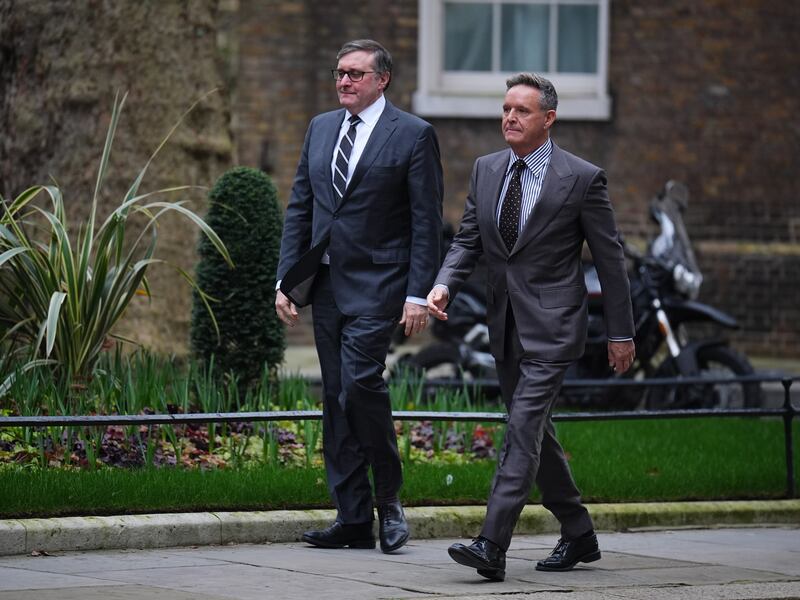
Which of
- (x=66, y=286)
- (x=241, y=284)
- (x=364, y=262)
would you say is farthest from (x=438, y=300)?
(x=241, y=284)

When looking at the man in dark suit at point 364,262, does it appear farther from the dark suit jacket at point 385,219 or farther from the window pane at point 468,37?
the window pane at point 468,37

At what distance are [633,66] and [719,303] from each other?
246 centimetres

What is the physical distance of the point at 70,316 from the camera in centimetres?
802

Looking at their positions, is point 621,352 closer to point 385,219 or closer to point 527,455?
point 527,455

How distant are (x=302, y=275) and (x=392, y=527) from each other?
1.07 meters

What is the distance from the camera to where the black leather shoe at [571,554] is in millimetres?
6332

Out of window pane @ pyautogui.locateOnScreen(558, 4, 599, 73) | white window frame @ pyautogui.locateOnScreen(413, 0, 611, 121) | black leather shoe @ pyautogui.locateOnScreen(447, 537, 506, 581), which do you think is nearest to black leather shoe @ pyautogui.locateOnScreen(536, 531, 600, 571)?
black leather shoe @ pyautogui.locateOnScreen(447, 537, 506, 581)

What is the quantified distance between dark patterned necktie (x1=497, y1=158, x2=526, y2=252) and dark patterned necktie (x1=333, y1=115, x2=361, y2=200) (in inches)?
28.2

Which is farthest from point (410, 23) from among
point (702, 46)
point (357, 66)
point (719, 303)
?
point (357, 66)

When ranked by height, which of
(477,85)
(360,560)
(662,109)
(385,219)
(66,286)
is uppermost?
(477,85)

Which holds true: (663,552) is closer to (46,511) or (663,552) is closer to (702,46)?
(46,511)

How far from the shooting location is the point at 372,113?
6641 mm

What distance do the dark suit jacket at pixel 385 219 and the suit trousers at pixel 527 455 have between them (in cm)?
54

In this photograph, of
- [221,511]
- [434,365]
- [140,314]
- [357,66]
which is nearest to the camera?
[357,66]
